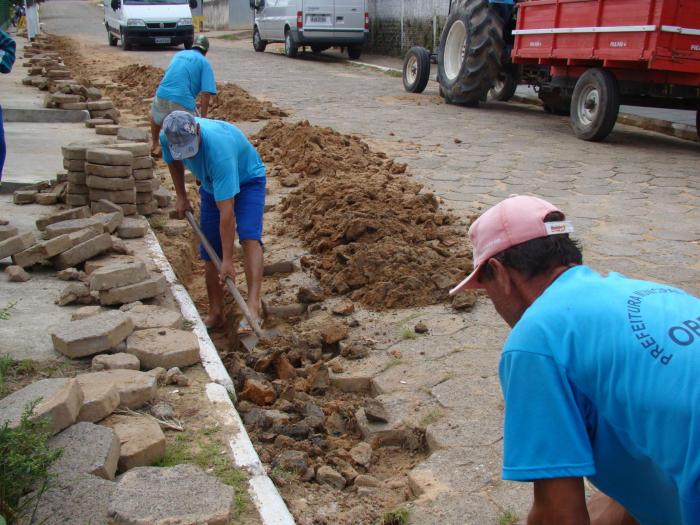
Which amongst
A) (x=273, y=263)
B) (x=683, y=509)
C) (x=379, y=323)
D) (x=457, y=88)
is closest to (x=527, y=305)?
(x=683, y=509)

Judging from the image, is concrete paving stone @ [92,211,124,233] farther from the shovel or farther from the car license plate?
the car license plate

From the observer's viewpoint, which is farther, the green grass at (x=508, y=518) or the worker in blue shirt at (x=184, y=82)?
the worker in blue shirt at (x=184, y=82)

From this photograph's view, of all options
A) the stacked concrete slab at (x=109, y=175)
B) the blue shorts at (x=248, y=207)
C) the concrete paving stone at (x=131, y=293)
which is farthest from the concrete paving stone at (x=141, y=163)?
the concrete paving stone at (x=131, y=293)

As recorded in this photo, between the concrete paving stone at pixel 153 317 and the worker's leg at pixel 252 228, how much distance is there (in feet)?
2.34

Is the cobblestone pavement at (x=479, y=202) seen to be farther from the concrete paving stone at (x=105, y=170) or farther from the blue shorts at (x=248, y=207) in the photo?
the concrete paving stone at (x=105, y=170)

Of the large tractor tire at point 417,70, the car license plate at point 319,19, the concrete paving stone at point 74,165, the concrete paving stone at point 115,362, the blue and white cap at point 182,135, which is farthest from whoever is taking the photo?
the car license plate at point 319,19

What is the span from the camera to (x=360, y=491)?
3115 millimetres

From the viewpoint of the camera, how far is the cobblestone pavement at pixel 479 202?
319 cm

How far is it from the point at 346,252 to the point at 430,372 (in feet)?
5.51

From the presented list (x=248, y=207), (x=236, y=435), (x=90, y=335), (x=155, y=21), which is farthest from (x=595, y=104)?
(x=155, y=21)

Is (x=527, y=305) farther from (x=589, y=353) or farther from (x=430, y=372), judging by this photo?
(x=430, y=372)

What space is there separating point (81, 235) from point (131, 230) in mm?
703

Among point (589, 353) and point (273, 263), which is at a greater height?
point (589, 353)

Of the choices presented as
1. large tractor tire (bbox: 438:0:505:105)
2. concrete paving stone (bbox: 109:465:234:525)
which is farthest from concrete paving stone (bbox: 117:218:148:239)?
large tractor tire (bbox: 438:0:505:105)
